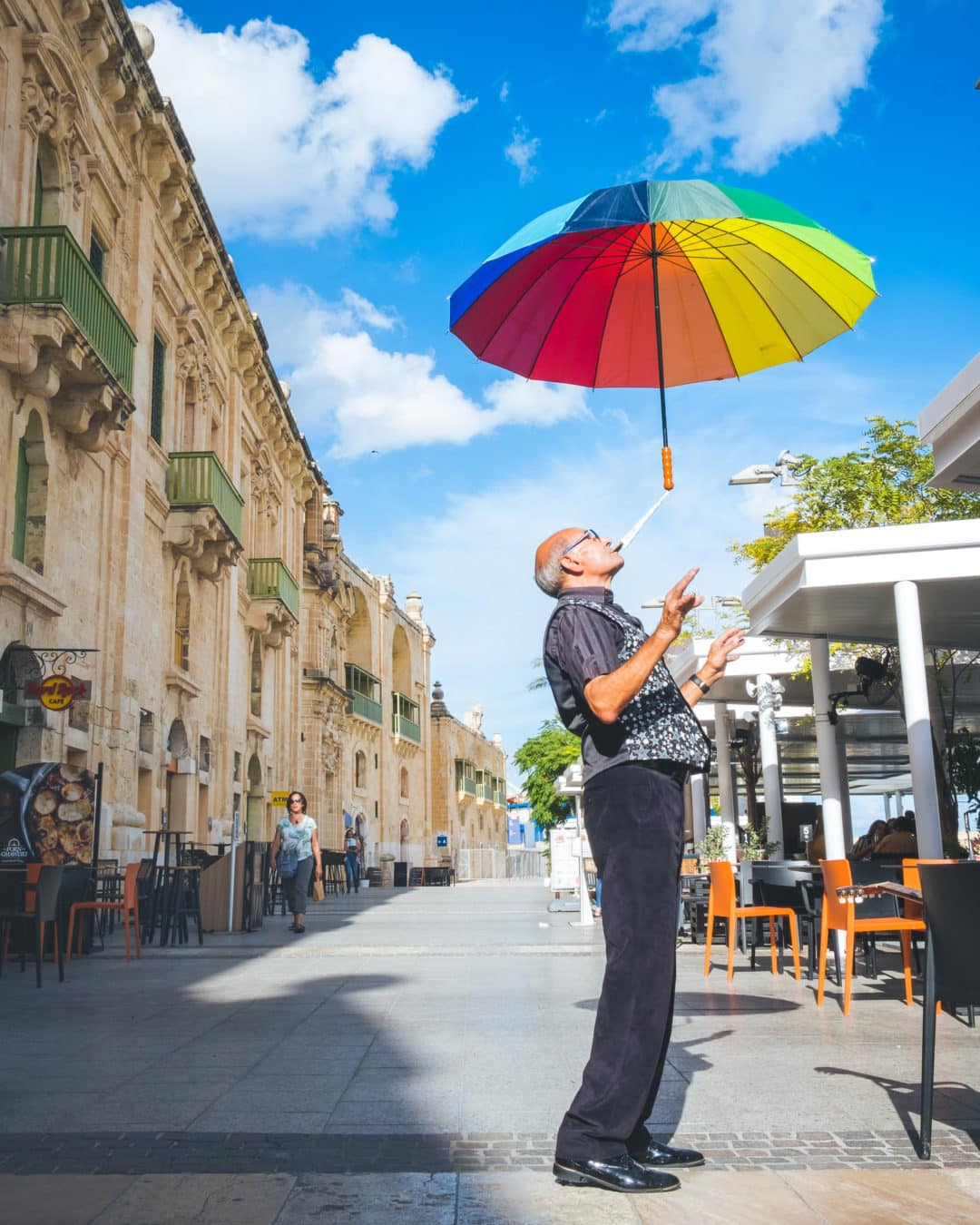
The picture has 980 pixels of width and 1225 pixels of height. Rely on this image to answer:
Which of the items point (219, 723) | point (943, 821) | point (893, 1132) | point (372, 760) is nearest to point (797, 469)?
point (943, 821)

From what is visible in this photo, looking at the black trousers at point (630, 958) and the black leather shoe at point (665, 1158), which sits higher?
the black trousers at point (630, 958)

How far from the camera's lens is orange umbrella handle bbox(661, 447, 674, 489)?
15.8 feet

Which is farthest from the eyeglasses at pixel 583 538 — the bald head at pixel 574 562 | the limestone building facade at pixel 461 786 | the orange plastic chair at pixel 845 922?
the limestone building facade at pixel 461 786

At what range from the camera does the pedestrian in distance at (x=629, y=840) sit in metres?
3.37

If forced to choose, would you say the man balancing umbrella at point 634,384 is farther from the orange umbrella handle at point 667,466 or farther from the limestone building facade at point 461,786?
the limestone building facade at point 461,786

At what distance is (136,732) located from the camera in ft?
54.9

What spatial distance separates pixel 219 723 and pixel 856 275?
1831 centimetres

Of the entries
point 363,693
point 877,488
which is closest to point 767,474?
point 877,488

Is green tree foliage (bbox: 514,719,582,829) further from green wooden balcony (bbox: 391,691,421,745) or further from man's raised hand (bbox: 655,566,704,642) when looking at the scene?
man's raised hand (bbox: 655,566,704,642)

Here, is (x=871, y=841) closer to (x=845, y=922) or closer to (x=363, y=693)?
(x=845, y=922)

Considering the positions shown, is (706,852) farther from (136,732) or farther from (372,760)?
(372,760)

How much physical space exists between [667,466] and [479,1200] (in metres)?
2.86

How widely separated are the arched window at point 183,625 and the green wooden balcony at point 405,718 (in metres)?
24.5

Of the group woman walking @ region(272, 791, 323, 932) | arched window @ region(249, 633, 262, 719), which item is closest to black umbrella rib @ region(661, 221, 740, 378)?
woman walking @ region(272, 791, 323, 932)
